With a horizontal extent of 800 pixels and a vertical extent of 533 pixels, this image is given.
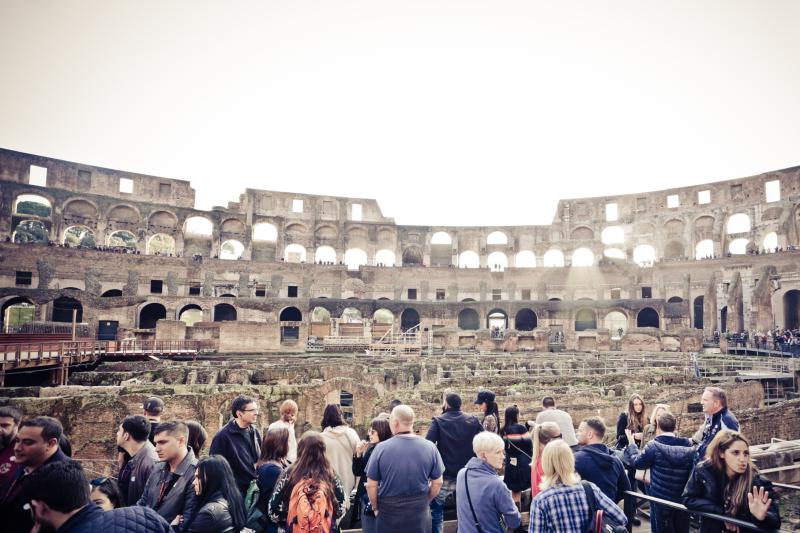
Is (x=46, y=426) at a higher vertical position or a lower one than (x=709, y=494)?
higher

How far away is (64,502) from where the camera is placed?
7.38 feet

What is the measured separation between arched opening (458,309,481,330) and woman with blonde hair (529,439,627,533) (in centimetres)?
3659

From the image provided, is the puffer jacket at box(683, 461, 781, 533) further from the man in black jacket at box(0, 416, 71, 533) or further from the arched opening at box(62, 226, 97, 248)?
the arched opening at box(62, 226, 97, 248)

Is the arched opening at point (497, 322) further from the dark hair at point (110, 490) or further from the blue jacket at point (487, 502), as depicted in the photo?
the dark hair at point (110, 490)

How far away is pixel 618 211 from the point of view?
44750 mm

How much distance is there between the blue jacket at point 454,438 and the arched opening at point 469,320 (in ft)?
114

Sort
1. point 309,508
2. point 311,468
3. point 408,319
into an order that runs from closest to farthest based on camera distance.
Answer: point 309,508
point 311,468
point 408,319

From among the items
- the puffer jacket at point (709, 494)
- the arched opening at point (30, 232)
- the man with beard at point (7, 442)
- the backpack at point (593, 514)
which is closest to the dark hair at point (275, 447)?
the man with beard at point (7, 442)

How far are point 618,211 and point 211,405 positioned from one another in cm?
4402

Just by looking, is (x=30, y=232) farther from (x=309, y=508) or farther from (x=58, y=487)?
(x=309, y=508)

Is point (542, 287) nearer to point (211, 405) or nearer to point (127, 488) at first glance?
point (211, 405)

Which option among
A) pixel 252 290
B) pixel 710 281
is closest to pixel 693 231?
pixel 710 281

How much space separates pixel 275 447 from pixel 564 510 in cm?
229

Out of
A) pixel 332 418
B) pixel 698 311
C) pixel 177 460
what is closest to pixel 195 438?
pixel 177 460
